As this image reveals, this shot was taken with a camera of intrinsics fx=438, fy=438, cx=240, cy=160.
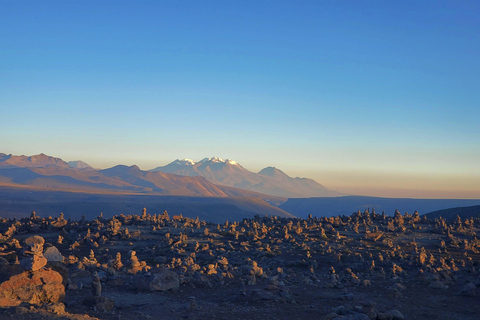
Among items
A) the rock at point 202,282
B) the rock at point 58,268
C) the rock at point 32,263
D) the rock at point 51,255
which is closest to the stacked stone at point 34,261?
the rock at point 32,263

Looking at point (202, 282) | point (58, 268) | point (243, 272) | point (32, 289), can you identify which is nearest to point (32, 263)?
point (32, 289)

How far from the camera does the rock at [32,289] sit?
1162 cm

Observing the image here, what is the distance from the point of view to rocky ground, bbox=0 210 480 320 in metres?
13.3

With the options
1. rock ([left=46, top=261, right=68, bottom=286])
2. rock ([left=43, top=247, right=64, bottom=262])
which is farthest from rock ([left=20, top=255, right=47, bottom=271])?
rock ([left=43, top=247, right=64, bottom=262])

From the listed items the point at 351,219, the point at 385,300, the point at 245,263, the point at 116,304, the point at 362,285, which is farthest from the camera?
the point at 351,219

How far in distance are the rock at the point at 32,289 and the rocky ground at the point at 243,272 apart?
3cm

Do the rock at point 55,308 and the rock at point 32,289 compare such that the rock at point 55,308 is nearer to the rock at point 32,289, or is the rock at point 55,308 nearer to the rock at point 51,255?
the rock at point 32,289

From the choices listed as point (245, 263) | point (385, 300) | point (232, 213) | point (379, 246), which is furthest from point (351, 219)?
point (232, 213)

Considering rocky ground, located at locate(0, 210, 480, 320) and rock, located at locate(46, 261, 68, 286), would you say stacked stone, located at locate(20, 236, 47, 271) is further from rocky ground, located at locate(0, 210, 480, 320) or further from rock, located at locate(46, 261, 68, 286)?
rock, located at locate(46, 261, 68, 286)

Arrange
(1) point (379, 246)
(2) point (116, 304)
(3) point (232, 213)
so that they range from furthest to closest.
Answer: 1. (3) point (232, 213)
2. (1) point (379, 246)
3. (2) point (116, 304)

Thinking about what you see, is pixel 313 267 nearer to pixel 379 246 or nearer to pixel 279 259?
pixel 279 259

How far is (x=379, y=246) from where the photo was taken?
1099 inches

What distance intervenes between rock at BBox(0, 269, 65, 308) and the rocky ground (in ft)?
0.10

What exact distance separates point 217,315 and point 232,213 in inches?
5769
